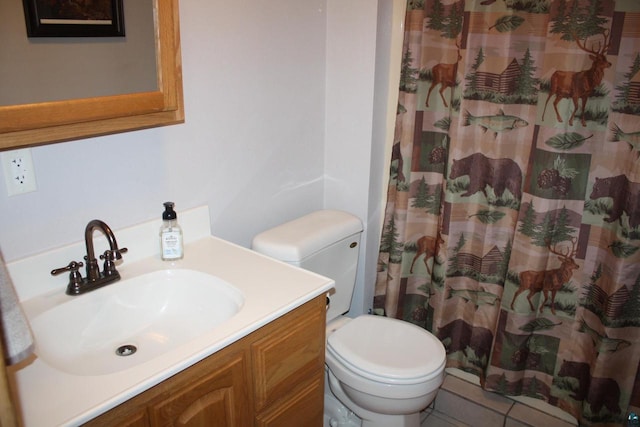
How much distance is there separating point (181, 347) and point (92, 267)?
40cm

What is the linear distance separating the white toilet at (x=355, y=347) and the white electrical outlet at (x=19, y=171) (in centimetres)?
75

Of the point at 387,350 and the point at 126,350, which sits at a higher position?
the point at 126,350

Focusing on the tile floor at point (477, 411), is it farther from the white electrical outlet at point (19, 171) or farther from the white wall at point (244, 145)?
the white electrical outlet at point (19, 171)

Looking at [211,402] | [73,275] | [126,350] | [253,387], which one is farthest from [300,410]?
[73,275]

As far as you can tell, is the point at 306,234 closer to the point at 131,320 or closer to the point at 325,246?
the point at 325,246

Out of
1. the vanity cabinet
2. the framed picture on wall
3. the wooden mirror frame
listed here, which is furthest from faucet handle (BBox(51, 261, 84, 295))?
the framed picture on wall

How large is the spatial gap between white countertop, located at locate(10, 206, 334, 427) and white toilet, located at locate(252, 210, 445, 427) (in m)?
0.22

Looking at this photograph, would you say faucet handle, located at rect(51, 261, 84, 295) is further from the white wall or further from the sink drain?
the sink drain

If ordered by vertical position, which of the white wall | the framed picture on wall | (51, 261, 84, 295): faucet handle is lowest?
(51, 261, 84, 295): faucet handle

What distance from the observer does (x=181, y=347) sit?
123 centimetres

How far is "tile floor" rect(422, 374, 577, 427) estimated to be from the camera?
216cm

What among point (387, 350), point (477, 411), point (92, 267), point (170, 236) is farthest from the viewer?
point (477, 411)

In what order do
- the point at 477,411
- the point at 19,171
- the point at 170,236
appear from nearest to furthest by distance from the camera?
1. the point at 19,171
2. the point at 170,236
3. the point at 477,411

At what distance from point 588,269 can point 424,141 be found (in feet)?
2.44
